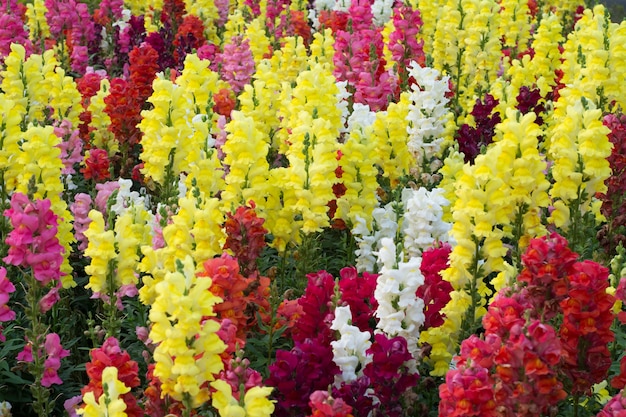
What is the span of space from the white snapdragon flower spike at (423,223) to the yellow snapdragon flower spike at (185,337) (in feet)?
6.84

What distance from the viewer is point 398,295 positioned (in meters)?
4.82

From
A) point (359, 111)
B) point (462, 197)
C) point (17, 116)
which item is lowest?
point (462, 197)

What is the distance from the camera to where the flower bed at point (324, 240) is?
4.09 m

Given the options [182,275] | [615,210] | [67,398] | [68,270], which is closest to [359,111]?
[615,210]

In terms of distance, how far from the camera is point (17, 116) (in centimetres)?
640

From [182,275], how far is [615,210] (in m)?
3.59

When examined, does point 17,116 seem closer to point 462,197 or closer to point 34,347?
point 34,347

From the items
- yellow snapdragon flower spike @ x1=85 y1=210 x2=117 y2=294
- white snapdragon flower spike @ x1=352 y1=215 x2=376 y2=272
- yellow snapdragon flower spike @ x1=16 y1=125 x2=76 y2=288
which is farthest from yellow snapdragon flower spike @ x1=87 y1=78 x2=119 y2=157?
yellow snapdragon flower spike @ x1=85 y1=210 x2=117 y2=294

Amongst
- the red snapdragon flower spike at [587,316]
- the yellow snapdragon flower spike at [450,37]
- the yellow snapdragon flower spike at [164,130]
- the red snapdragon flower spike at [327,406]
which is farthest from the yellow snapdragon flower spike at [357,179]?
the yellow snapdragon flower spike at [450,37]

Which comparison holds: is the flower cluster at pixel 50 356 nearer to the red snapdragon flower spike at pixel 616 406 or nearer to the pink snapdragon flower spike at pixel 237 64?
the red snapdragon flower spike at pixel 616 406

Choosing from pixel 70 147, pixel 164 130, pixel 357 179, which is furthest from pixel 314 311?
pixel 70 147

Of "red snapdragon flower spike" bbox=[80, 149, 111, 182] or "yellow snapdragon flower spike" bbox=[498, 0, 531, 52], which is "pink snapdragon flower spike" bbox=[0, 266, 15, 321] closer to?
"red snapdragon flower spike" bbox=[80, 149, 111, 182]

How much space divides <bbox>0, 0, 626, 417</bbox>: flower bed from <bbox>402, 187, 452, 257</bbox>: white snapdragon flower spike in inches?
0.5

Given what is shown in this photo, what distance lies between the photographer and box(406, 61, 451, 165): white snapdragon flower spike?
7297mm
